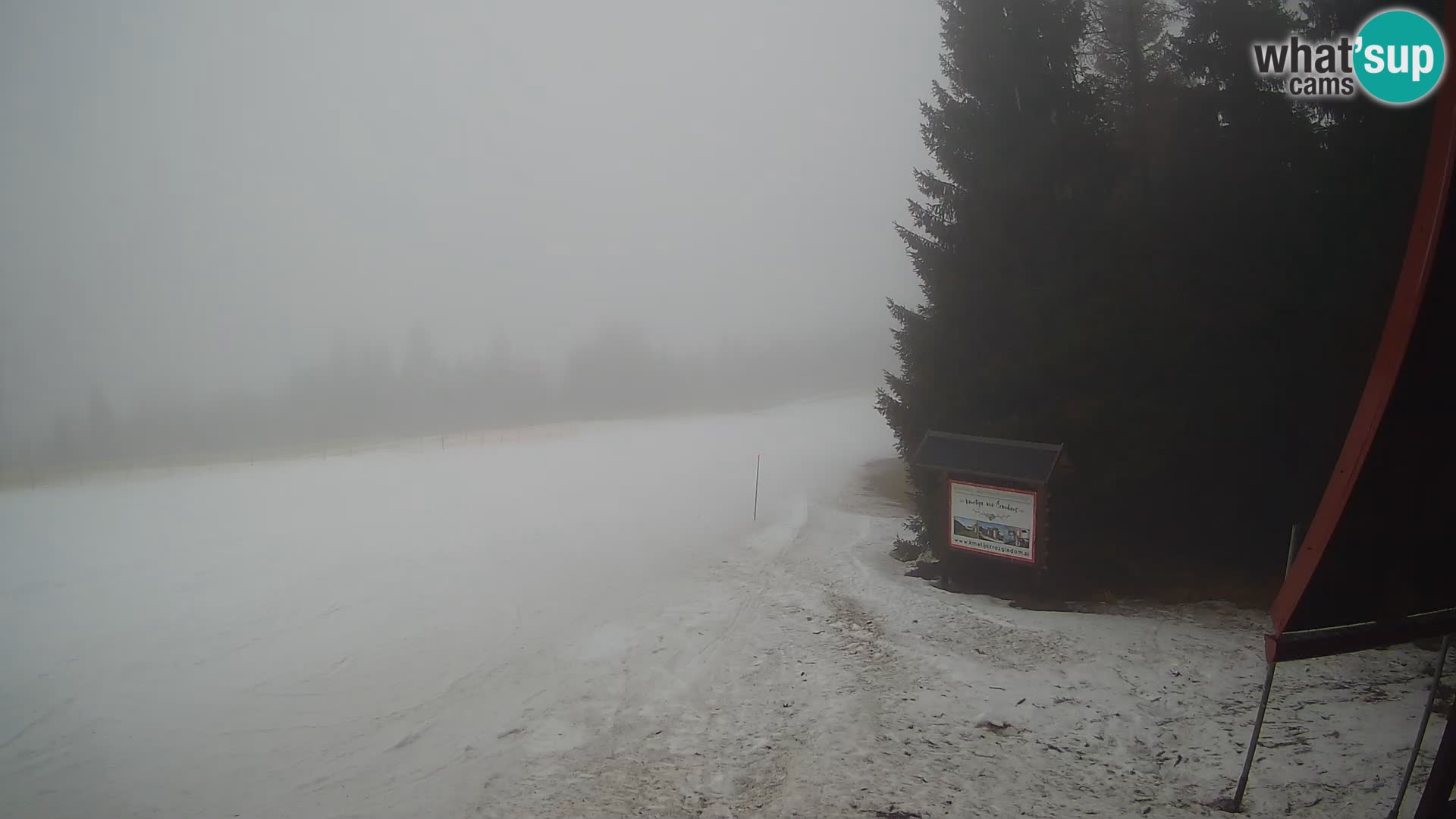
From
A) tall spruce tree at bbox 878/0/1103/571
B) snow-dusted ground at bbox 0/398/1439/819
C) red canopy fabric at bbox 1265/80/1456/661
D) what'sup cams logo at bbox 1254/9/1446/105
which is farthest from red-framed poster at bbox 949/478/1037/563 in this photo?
red canopy fabric at bbox 1265/80/1456/661

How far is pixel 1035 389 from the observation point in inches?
483

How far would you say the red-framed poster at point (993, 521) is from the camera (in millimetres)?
11602

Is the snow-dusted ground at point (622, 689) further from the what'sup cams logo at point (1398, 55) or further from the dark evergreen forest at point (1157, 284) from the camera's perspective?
the what'sup cams logo at point (1398, 55)

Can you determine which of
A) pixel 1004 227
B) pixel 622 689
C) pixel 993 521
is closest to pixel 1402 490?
pixel 622 689

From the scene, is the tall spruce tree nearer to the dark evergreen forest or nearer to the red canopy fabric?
the dark evergreen forest

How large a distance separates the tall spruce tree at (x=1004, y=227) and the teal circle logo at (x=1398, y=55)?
→ 4441 mm

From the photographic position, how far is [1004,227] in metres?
12.7

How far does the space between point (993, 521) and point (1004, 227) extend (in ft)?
19.1

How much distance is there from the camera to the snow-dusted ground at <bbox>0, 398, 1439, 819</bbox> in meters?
6.43

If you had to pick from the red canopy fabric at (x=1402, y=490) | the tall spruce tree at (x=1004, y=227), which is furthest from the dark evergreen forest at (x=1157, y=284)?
the red canopy fabric at (x=1402, y=490)

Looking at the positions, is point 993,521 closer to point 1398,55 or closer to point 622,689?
point 622,689

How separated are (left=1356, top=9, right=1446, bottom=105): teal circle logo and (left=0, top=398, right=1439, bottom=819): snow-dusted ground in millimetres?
7109

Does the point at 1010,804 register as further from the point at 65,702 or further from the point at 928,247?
the point at 65,702

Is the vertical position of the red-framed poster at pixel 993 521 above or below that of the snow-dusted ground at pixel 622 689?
above
